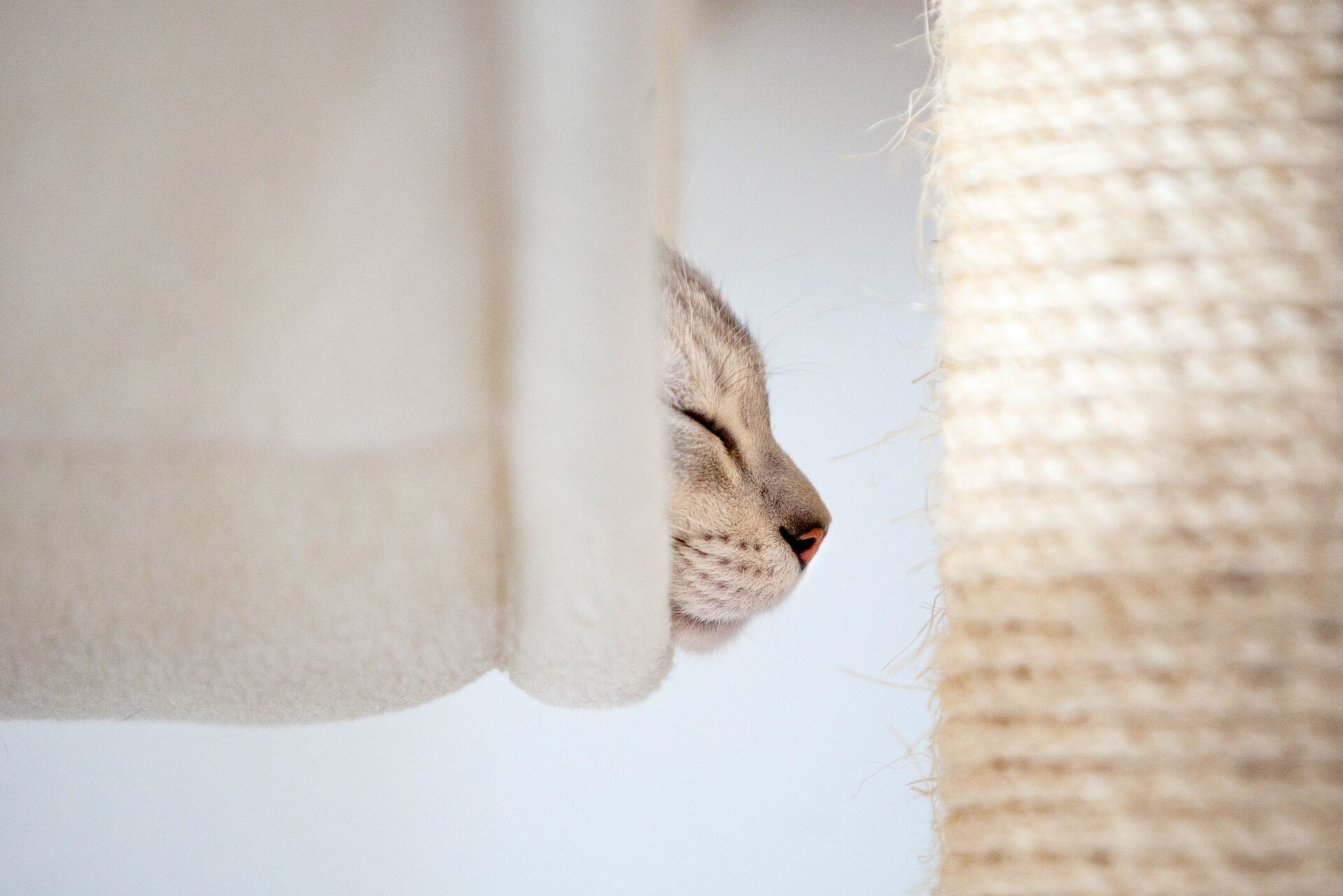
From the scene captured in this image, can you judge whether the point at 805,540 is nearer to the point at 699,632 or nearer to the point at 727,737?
the point at 699,632

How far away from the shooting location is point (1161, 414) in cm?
29

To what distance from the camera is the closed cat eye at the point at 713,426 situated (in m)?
0.63

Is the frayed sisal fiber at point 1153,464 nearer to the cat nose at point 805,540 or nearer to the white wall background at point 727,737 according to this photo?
the cat nose at point 805,540

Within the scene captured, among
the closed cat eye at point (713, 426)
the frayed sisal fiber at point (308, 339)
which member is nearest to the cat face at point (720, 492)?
the closed cat eye at point (713, 426)

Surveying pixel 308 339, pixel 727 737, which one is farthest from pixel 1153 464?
pixel 727 737

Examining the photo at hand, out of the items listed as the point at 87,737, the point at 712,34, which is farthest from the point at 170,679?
the point at 712,34

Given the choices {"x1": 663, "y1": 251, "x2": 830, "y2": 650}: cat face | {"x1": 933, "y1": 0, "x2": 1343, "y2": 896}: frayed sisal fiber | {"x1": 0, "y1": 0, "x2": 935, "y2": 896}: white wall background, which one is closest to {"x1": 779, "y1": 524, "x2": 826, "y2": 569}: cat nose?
{"x1": 663, "y1": 251, "x2": 830, "y2": 650}: cat face

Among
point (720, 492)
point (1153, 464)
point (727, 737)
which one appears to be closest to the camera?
point (1153, 464)

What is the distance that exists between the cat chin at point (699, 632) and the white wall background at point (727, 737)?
234 mm

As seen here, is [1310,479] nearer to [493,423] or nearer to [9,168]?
[493,423]

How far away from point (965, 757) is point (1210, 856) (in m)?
0.08

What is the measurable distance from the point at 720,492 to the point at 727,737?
0.70m

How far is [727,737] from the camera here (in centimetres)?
121

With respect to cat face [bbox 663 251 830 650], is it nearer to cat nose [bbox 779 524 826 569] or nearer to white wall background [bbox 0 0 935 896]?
cat nose [bbox 779 524 826 569]
